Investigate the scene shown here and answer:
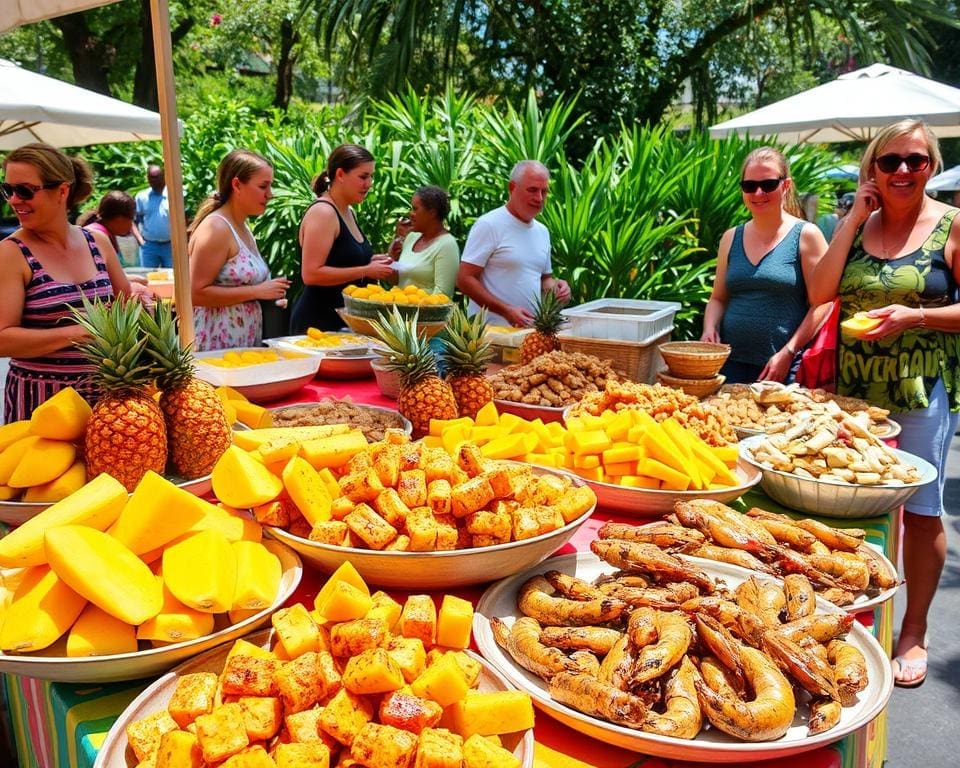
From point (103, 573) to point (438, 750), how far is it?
25.4 inches

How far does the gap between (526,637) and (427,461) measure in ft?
1.55

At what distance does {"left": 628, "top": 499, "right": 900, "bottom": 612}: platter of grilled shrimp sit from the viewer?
1.48 metres

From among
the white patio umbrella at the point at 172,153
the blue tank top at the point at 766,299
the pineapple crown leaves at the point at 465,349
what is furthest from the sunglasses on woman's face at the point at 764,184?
the white patio umbrella at the point at 172,153

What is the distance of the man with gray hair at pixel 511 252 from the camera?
4.75m

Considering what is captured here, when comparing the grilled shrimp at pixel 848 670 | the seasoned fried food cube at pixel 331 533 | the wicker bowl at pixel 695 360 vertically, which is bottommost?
the grilled shrimp at pixel 848 670

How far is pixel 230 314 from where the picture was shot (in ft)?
13.3

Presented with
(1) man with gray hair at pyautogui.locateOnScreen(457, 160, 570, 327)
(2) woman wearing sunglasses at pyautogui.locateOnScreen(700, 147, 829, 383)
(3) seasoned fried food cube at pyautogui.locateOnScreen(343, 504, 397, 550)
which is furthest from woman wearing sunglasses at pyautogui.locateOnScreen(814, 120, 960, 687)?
(3) seasoned fried food cube at pyautogui.locateOnScreen(343, 504, 397, 550)

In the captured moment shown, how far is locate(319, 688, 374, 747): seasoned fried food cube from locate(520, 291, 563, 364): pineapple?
224cm

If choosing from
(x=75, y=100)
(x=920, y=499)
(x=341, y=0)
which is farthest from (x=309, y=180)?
(x=341, y=0)

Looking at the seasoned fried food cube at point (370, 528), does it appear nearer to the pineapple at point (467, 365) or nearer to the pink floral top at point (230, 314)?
the pineapple at point (467, 365)

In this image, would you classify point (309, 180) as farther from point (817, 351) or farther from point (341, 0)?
point (341, 0)

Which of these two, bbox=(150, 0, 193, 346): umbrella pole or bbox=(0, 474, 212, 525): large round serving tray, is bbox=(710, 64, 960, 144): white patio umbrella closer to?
bbox=(150, 0, 193, 346): umbrella pole

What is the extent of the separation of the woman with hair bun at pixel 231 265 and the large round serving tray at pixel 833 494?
2.73 metres

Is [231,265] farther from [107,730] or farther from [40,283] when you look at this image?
[107,730]
